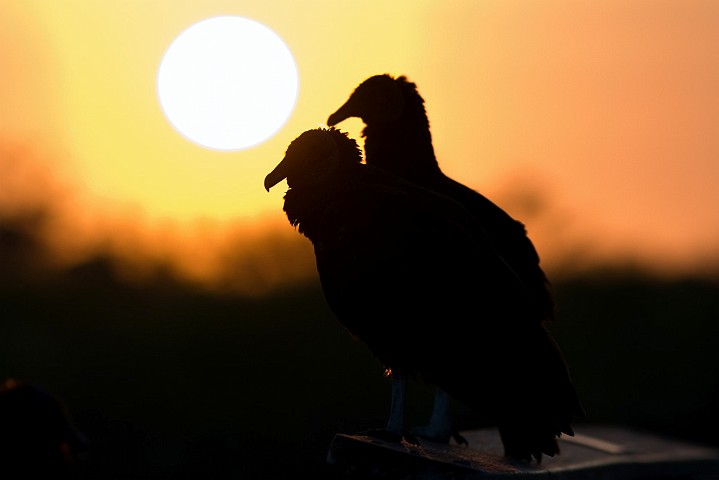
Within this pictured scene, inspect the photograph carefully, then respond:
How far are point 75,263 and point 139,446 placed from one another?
3.38 meters

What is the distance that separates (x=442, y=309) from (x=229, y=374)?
8152 mm

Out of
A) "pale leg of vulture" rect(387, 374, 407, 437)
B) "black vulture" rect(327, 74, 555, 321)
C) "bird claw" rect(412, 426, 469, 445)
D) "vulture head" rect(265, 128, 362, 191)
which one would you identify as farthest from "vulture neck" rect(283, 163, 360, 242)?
"bird claw" rect(412, 426, 469, 445)

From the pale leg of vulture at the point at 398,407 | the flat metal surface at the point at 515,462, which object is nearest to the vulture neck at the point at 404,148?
the flat metal surface at the point at 515,462

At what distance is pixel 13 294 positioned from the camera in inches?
559

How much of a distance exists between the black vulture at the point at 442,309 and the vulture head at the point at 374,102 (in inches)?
63.1

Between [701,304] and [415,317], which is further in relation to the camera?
[701,304]

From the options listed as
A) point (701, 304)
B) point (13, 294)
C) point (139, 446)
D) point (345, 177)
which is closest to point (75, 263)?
point (13, 294)

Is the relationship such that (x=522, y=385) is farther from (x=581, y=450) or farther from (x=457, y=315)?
Answer: (x=581, y=450)

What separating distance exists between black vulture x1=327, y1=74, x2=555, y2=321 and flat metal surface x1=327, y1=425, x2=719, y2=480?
3.00 ft

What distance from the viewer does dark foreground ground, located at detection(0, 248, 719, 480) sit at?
39.6 ft

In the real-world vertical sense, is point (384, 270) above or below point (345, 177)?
below

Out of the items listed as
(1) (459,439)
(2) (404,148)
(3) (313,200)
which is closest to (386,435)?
(3) (313,200)

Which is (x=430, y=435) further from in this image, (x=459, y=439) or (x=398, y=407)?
(x=398, y=407)

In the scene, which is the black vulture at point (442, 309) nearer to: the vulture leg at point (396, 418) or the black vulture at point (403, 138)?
the vulture leg at point (396, 418)
